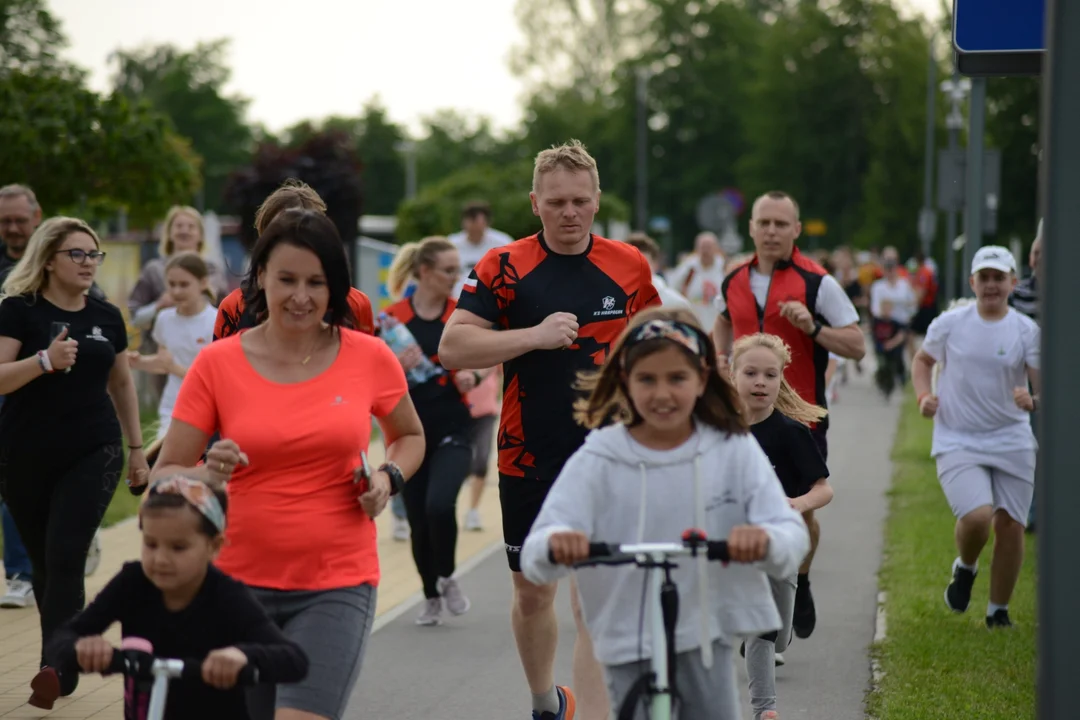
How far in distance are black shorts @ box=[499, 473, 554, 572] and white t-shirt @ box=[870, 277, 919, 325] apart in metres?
20.8

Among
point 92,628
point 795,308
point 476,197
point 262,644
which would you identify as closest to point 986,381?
point 795,308

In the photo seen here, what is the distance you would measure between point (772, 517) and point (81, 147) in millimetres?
15440

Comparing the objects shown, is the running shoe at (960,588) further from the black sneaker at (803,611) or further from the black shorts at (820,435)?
the black shorts at (820,435)

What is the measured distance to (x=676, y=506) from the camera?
4.40 metres

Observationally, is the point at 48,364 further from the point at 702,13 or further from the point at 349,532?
the point at 702,13

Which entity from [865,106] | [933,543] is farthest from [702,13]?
[933,543]

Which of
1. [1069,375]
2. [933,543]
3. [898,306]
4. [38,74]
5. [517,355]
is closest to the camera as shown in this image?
[1069,375]

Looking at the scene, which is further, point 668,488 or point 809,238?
point 809,238

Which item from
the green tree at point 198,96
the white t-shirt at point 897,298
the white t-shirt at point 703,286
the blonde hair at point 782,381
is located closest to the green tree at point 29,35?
the green tree at point 198,96

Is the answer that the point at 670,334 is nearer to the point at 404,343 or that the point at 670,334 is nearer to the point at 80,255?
the point at 80,255

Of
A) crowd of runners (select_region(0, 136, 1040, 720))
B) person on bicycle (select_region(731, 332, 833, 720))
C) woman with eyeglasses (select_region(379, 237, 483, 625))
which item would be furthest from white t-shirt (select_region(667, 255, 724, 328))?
person on bicycle (select_region(731, 332, 833, 720))

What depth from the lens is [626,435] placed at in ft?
14.7

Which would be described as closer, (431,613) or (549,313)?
(549,313)

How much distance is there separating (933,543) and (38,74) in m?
12.5
